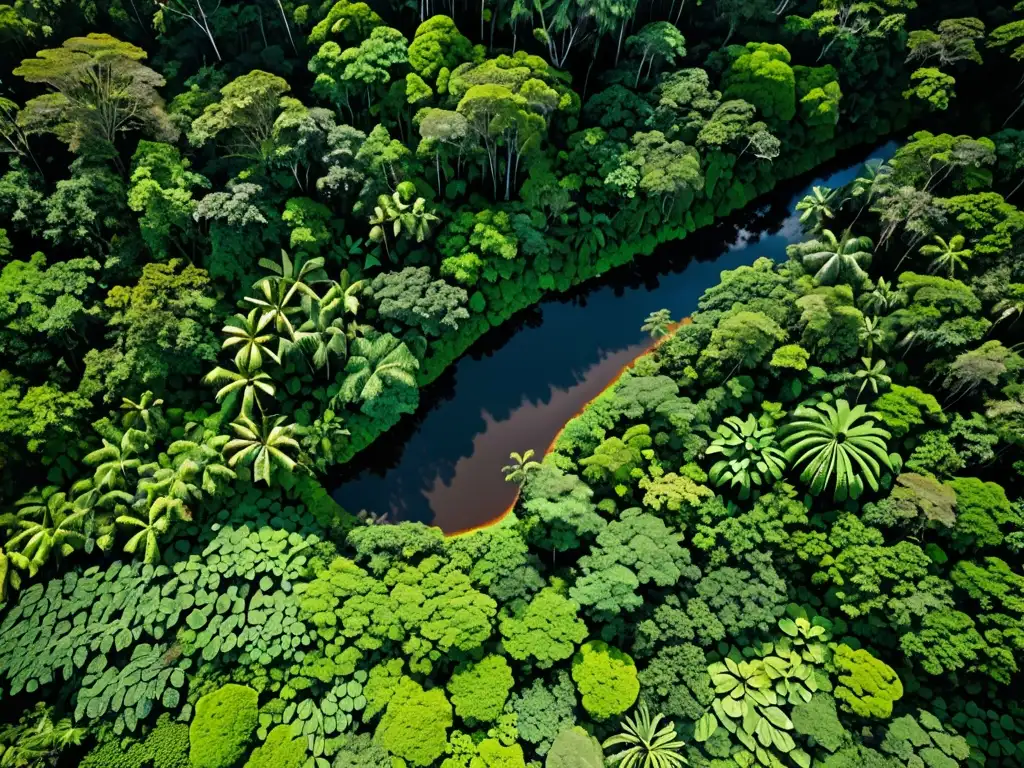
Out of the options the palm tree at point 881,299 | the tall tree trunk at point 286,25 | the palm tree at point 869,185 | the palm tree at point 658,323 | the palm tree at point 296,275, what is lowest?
the palm tree at point 658,323

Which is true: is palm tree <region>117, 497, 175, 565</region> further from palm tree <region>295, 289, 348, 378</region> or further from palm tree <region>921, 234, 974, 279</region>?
palm tree <region>921, 234, 974, 279</region>

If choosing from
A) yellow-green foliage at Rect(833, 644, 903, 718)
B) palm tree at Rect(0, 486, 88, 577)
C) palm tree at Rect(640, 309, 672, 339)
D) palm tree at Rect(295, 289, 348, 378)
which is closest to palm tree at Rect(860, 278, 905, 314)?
palm tree at Rect(640, 309, 672, 339)

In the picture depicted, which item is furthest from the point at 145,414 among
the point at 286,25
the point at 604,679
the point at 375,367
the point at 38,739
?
the point at 286,25

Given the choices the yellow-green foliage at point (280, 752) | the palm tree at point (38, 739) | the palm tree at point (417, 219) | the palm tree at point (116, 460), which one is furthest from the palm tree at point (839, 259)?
the palm tree at point (38, 739)

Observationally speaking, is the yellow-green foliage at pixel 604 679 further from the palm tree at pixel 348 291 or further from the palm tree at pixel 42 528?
the palm tree at pixel 42 528

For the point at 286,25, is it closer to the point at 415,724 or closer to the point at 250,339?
the point at 250,339

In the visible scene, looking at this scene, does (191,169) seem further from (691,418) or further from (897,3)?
(897,3)
